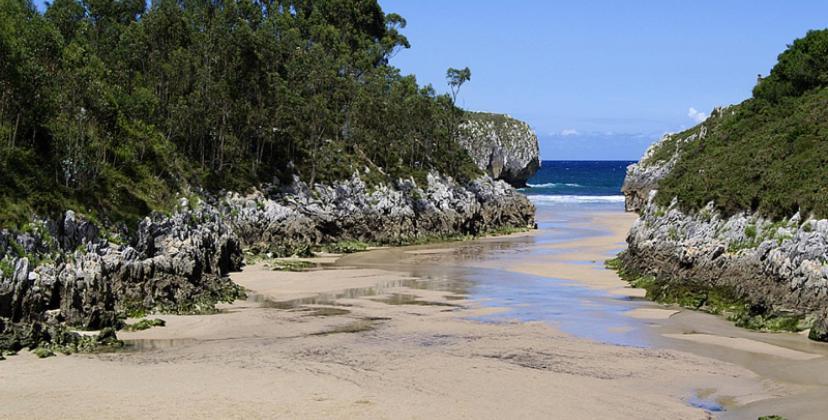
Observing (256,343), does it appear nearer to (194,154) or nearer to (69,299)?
(69,299)

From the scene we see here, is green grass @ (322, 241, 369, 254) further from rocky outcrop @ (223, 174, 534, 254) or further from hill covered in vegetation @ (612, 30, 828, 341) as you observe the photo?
hill covered in vegetation @ (612, 30, 828, 341)

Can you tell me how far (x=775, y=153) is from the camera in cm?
4503

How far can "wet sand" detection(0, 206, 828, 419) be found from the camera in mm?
21141

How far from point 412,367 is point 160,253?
705 inches

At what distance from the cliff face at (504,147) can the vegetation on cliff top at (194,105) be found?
178 ft

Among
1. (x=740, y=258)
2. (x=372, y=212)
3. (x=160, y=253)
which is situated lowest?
(x=740, y=258)

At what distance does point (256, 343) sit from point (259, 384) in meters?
5.86

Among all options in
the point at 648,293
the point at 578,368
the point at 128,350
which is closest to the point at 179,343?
the point at 128,350

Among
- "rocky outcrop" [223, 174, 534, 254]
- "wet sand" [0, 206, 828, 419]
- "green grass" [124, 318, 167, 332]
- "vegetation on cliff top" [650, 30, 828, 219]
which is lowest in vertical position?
"wet sand" [0, 206, 828, 419]

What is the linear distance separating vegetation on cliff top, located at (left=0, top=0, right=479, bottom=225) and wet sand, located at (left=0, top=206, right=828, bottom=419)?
32.3 feet

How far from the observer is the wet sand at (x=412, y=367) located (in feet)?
69.4

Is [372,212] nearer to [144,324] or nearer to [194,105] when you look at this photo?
A: [194,105]

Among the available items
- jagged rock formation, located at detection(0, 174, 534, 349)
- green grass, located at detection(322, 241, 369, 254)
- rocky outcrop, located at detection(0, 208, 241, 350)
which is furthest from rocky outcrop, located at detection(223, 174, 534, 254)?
rocky outcrop, located at detection(0, 208, 241, 350)

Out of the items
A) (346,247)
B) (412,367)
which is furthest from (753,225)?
(346,247)
